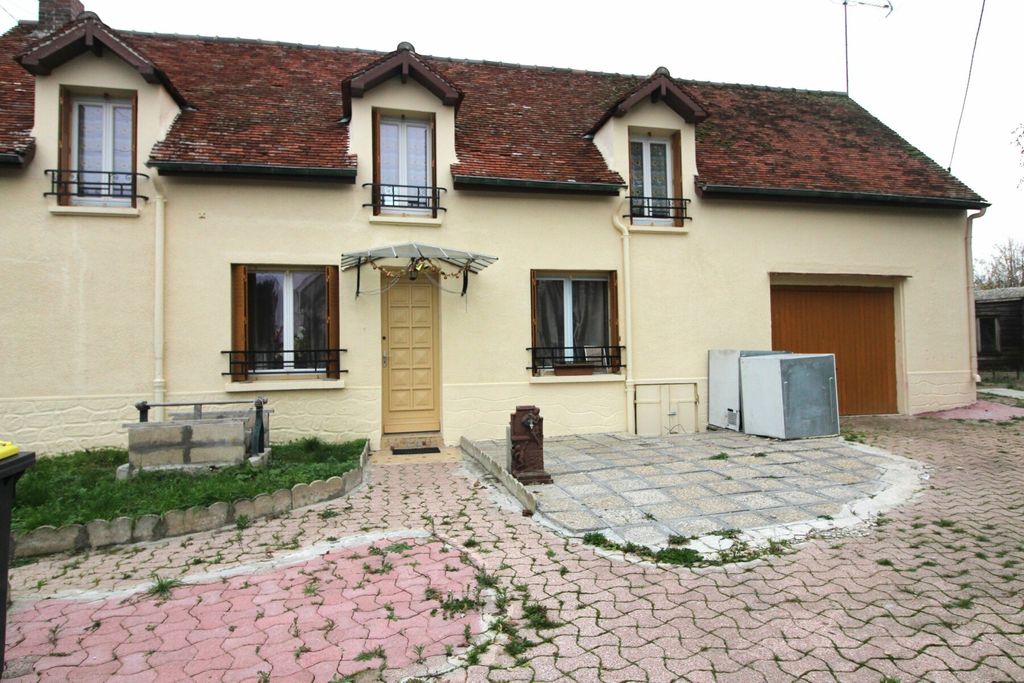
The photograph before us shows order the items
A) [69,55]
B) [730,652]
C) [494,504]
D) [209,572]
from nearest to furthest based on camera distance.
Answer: [730,652] < [209,572] < [494,504] < [69,55]

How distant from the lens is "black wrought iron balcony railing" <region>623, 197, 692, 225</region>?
9758 millimetres

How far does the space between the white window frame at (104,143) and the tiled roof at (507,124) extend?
0.57 meters

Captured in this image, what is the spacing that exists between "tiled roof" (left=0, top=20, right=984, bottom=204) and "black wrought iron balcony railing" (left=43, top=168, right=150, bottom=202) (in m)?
0.60

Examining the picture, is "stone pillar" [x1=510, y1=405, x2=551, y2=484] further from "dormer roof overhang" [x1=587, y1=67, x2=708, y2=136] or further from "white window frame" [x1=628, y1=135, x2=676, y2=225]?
"dormer roof overhang" [x1=587, y1=67, x2=708, y2=136]

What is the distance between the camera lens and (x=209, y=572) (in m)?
4.08

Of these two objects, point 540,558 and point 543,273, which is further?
point 543,273

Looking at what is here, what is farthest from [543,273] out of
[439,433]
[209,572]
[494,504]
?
→ [209,572]

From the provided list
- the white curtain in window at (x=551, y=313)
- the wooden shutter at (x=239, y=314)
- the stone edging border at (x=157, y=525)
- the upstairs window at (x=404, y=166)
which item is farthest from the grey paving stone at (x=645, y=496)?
the wooden shutter at (x=239, y=314)

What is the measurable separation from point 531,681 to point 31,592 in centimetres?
347

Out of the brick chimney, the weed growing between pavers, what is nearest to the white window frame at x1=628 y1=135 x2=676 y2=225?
the weed growing between pavers

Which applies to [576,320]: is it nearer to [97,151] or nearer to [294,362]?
[294,362]

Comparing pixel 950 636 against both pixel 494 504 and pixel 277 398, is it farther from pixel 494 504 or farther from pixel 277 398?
pixel 277 398

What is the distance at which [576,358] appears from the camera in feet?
31.3

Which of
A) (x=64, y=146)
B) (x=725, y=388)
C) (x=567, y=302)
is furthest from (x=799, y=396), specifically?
(x=64, y=146)
